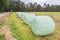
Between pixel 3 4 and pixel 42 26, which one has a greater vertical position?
pixel 42 26

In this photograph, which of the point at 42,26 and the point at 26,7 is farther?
the point at 26,7

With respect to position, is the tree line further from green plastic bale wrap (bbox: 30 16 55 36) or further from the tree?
green plastic bale wrap (bbox: 30 16 55 36)

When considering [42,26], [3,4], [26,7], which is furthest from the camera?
[26,7]

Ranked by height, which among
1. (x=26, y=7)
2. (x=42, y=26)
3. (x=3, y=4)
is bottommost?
(x=26, y=7)

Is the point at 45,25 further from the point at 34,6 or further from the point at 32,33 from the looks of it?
the point at 34,6

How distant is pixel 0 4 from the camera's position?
20609 millimetres

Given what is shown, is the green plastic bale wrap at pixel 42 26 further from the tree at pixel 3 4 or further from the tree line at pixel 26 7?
the tree line at pixel 26 7

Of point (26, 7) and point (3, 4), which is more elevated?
point (3, 4)

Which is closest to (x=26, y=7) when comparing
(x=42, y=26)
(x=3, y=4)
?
(x=3, y=4)

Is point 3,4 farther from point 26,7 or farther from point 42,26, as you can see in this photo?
point 42,26

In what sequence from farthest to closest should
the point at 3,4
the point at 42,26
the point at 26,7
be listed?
the point at 26,7 < the point at 3,4 < the point at 42,26

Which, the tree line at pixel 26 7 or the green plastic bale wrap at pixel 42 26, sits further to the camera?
the tree line at pixel 26 7

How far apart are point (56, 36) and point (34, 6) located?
55.4ft

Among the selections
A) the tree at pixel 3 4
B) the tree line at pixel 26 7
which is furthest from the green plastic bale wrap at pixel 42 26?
the tree line at pixel 26 7
